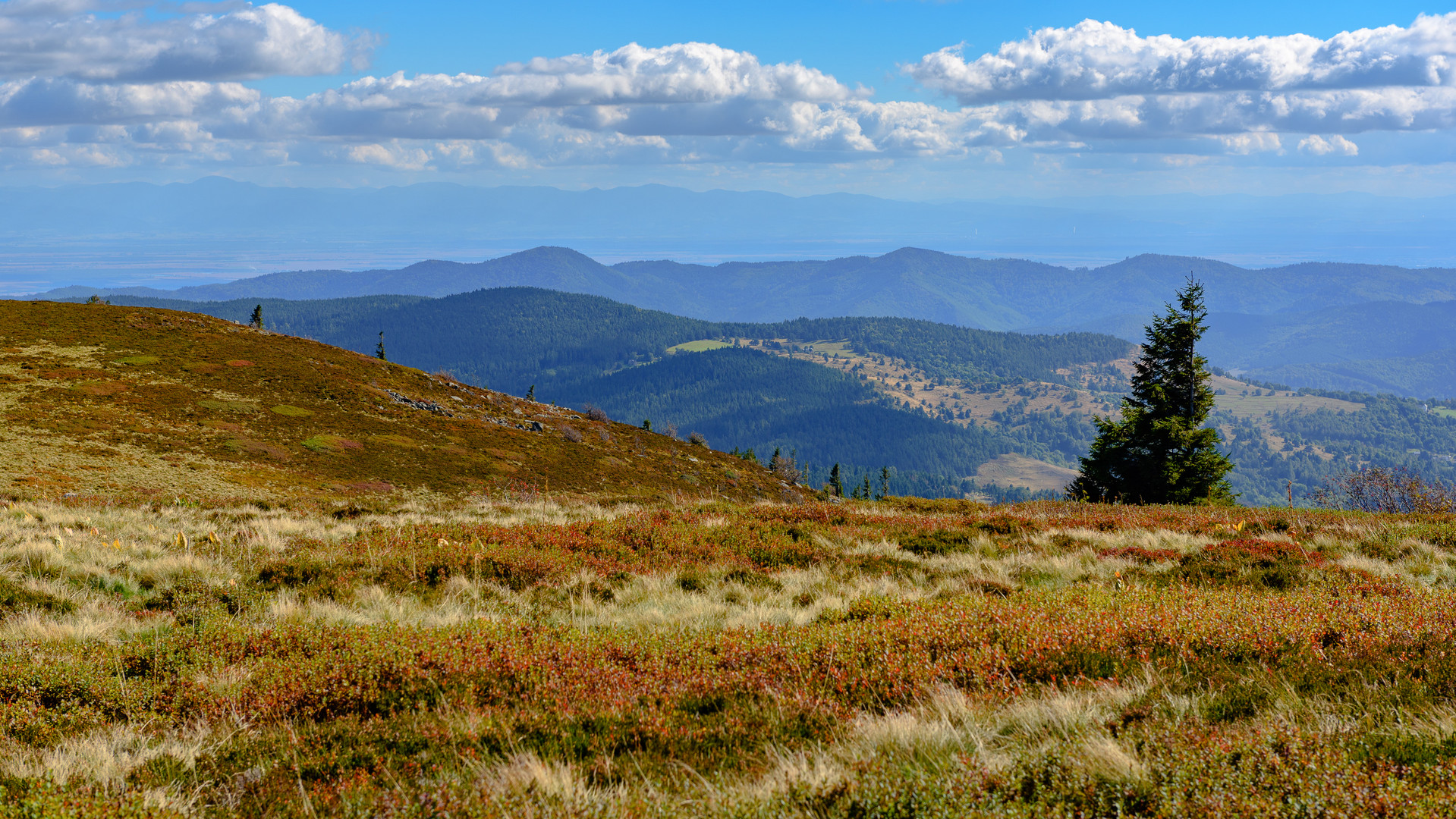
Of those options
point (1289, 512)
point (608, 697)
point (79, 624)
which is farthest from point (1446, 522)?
point (79, 624)

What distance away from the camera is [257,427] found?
181 feet

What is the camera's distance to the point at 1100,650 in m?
6.00

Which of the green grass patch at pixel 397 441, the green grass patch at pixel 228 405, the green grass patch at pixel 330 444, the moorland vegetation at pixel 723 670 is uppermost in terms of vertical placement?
the moorland vegetation at pixel 723 670

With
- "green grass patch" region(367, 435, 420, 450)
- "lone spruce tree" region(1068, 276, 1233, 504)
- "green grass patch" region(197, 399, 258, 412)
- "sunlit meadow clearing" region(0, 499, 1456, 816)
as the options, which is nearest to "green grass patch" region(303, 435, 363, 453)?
"green grass patch" region(367, 435, 420, 450)

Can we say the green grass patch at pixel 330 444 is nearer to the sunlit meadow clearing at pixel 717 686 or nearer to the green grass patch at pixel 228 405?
the green grass patch at pixel 228 405

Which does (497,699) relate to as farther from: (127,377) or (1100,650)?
(127,377)

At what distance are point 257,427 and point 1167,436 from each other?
61386mm

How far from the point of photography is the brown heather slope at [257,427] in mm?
42312

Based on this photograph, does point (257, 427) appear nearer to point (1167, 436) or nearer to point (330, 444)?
point (330, 444)

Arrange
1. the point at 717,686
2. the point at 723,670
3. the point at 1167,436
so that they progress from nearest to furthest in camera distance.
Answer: the point at 717,686 → the point at 723,670 → the point at 1167,436

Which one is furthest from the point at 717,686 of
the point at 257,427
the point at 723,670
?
the point at 257,427

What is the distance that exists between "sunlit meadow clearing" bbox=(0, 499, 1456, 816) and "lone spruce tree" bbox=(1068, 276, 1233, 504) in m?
30.5

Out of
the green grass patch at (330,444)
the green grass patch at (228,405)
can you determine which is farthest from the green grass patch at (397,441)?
the green grass patch at (228,405)

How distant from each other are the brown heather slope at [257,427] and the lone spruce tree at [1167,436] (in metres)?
25.5
